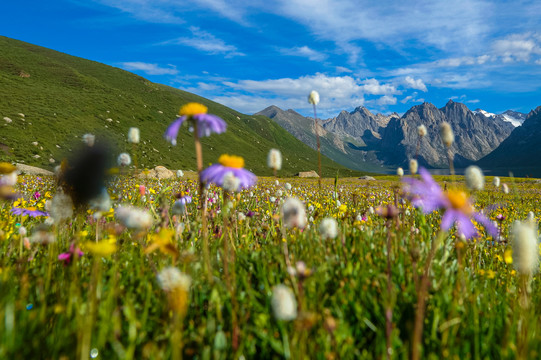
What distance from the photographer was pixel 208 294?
→ 7.76 feet

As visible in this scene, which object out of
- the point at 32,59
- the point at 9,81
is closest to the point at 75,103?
the point at 9,81

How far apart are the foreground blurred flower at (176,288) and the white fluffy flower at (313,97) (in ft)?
6.02

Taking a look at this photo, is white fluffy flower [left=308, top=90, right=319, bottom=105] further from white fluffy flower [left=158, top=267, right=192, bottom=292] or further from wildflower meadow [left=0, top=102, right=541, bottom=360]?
white fluffy flower [left=158, top=267, right=192, bottom=292]

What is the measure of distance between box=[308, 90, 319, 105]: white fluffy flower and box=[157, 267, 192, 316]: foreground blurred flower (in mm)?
1836

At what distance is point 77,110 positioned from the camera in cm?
10738

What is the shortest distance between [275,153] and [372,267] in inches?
49.9

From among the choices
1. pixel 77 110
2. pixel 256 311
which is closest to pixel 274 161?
pixel 256 311

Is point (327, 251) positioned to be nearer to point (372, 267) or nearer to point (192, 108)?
point (372, 267)

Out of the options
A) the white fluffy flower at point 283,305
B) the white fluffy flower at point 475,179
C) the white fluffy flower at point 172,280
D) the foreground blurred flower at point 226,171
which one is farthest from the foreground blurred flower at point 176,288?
the white fluffy flower at point 475,179

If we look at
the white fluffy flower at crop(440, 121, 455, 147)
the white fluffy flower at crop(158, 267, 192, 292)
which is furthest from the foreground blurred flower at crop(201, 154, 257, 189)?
the white fluffy flower at crop(440, 121, 455, 147)

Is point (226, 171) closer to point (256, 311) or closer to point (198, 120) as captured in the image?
point (198, 120)

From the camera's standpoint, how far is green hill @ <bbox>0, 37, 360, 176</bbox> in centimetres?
7519

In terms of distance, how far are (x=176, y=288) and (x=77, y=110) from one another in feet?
418

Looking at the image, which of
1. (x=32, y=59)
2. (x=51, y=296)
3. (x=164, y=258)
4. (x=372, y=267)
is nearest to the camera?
(x=51, y=296)
